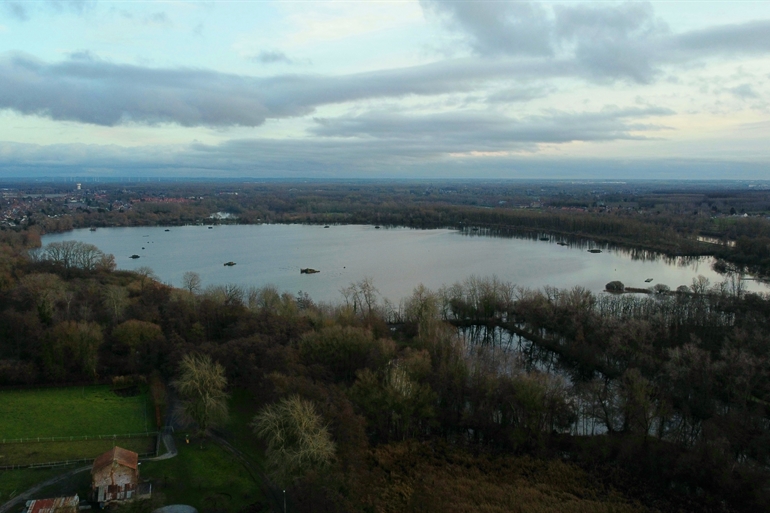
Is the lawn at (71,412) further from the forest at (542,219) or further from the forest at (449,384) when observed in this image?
the forest at (542,219)

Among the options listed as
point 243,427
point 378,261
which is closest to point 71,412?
point 243,427

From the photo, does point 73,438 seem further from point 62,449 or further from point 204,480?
point 204,480

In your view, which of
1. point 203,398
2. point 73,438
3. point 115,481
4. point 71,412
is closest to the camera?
point 115,481

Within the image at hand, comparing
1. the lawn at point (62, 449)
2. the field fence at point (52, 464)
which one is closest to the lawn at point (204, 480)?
the field fence at point (52, 464)

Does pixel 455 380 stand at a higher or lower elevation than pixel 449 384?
higher

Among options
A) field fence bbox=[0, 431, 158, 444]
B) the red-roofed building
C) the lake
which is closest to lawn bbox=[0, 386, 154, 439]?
field fence bbox=[0, 431, 158, 444]

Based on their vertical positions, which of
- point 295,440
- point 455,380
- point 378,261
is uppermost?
point 378,261
